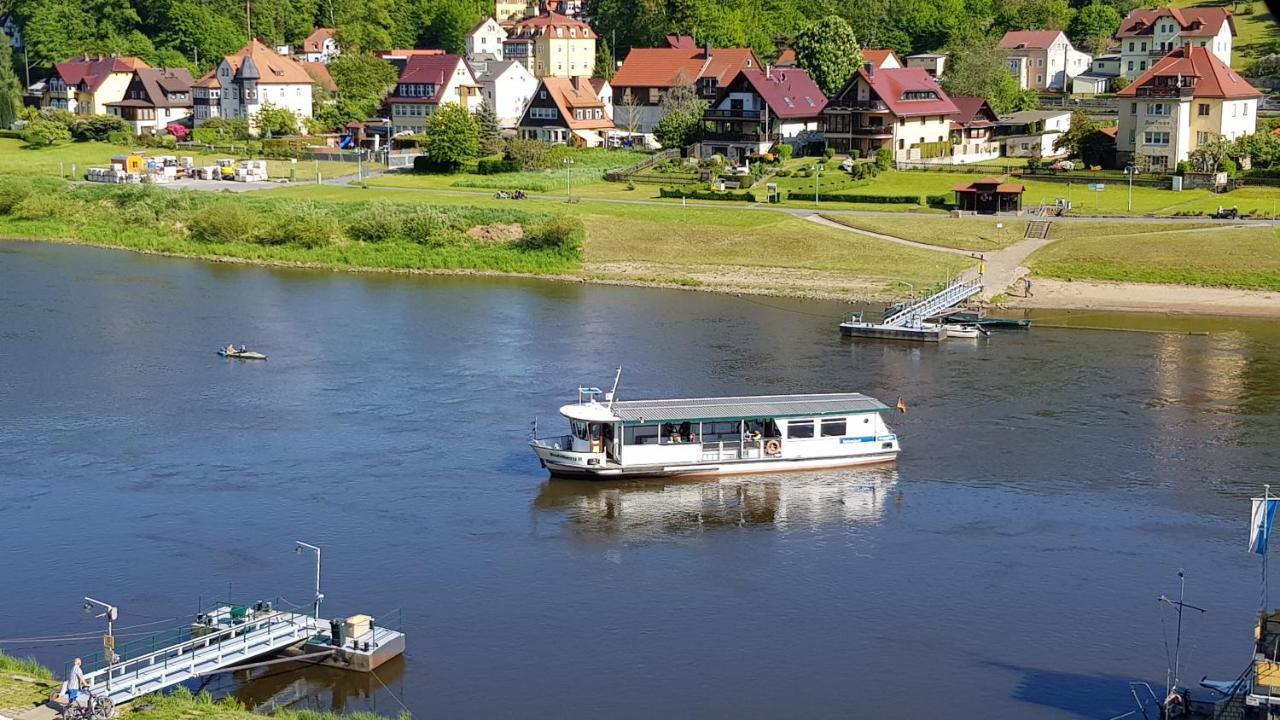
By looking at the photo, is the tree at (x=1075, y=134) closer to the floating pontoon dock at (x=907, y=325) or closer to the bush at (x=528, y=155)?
the bush at (x=528, y=155)

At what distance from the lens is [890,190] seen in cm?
9725

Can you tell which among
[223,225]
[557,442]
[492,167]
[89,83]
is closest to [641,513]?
[557,442]

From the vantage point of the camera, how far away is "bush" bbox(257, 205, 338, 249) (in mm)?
89250

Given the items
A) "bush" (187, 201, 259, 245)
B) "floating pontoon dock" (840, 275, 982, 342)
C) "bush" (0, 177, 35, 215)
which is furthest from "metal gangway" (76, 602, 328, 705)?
"bush" (0, 177, 35, 215)

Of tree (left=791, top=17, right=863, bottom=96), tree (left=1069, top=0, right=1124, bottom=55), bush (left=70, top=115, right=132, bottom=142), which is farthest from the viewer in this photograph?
tree (left=1069, top=0, right=1124, bottom=55)

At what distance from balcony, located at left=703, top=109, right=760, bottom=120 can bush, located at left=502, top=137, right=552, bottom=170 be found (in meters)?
12.0

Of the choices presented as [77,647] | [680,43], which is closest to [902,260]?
[77,647]

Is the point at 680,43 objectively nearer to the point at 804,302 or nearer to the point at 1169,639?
the point at 804,302

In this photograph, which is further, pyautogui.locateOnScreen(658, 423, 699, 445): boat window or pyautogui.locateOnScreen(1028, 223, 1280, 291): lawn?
pyautogui.locateOnScreen(1028, 223, 1280, 291): lawn

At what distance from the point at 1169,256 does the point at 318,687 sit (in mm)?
57911

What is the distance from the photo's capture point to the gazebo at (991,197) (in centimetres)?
8888

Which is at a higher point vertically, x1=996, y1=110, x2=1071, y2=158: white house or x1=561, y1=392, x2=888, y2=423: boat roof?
x1=996, y1=110, x2=1071, y2=158: white house

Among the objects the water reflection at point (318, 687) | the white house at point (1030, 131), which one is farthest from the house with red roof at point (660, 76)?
the water reflection at point (318, 687)

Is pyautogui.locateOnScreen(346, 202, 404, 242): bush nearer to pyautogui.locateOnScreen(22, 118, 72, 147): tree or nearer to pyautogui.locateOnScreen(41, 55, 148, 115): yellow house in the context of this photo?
pyautogui.locateOnScreen(22, 118, 72, 147): tree
